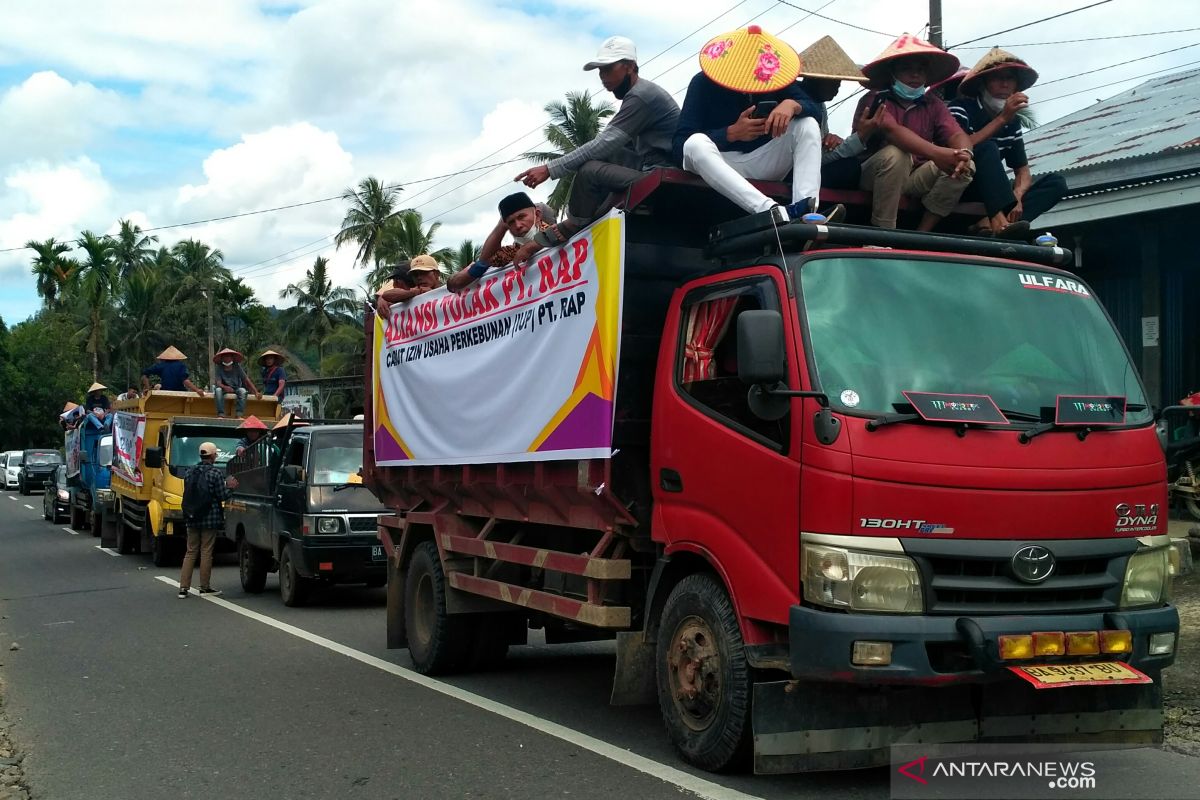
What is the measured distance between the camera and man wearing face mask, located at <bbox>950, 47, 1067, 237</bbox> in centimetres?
647

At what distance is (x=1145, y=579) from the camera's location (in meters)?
5.20

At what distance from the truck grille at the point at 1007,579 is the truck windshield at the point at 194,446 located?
48.8 feet

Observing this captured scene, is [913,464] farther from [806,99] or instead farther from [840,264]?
[806,99]

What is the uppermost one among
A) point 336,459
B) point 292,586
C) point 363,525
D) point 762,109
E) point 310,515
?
point 762,109

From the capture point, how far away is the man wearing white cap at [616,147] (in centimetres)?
677

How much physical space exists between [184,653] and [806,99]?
6.96 m

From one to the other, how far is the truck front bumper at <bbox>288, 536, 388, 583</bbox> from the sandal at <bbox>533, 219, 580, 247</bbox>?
6494 mm

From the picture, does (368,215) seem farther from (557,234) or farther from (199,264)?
(557,234)

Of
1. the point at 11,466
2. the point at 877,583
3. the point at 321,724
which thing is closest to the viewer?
the point at 877,583

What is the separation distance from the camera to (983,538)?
16.1 feet

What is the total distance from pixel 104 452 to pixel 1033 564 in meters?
21.5

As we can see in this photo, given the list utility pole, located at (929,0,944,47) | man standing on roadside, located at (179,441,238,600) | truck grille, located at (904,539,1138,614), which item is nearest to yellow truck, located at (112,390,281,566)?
man standing on roadside, located at (179,441,238,600)

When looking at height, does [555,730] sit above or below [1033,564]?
below

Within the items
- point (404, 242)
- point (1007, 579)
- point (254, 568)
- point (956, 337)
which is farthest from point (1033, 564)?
point (404, 242)
